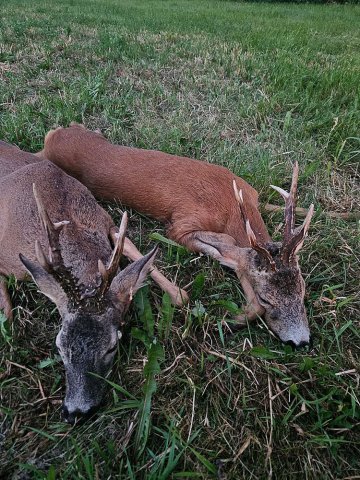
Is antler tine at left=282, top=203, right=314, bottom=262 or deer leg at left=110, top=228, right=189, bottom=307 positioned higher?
antler tine at left=282, top=203, right=314, bottom=262

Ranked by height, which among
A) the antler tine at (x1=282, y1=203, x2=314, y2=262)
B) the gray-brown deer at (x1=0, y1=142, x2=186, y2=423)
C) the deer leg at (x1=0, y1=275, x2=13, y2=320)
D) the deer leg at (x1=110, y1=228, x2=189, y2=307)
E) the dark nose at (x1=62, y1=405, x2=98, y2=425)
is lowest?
the dark nose at (x1=62, y1=405, x2=98, y2=425)

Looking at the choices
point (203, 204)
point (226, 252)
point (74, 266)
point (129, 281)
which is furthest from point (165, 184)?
point (129, 281)

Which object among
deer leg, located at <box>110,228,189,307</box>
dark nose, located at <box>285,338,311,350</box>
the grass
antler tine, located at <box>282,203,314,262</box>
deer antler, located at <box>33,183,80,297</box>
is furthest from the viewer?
deer leg, located at <box>110,228,189,307</box>

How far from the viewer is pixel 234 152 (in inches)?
183

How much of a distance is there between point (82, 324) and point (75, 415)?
446mm

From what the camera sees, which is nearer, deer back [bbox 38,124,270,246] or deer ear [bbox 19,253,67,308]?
deer ear [bbox 19,253,67,308]

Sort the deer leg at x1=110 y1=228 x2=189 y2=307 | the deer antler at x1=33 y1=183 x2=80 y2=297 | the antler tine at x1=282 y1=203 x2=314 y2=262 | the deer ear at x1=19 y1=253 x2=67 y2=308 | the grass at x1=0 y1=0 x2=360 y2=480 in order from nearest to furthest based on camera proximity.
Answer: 1. the grass at x1=0 y1=0 x2=360 y2=480
2. the deer antler at x1=33 y1=183 x2=80 y2=297
3. the deer ear at x1=19 y1=253 x2=67 y2=308
4. the antler tine at x1=282 y1=203 x2=314 y2=262
5. the deer leg at x1=110 y1=228 x2=189 y2=307

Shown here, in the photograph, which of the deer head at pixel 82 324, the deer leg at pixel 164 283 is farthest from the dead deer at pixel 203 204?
the deer head at pixel 82 324

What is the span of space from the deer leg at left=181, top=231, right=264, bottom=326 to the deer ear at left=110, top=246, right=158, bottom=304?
26.4 inches

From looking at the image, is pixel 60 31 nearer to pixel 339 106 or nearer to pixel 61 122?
pixel 61 122

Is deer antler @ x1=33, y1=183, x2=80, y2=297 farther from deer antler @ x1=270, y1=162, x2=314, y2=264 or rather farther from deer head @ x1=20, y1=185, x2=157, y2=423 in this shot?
deer antler @ x1=270, y1=162, x2=314, y2=264

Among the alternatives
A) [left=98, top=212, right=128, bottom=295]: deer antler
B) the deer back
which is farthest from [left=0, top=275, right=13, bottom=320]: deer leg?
the deer back

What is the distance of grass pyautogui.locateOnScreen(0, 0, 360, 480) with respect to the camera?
2.34 m

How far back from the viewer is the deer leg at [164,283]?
3.03 m
